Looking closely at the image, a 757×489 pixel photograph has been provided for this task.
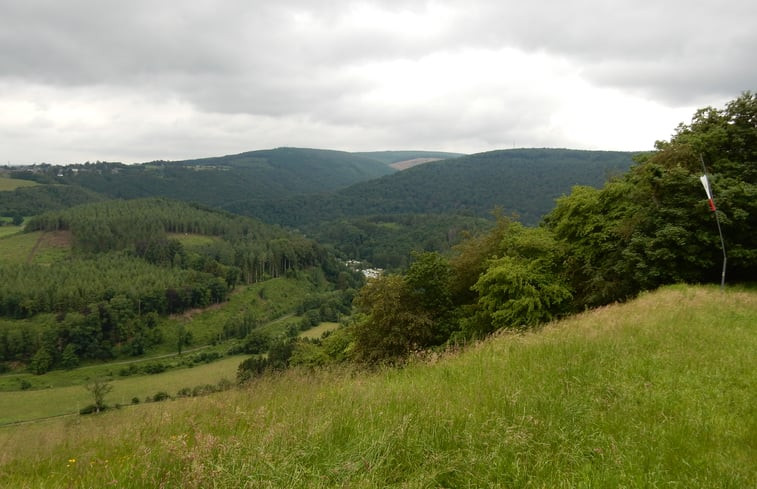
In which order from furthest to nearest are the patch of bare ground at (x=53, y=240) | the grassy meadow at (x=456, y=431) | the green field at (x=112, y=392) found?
the patch of bare ground at (x=53, y=240) < the green field at (x=112, y=392) < the grassy meadow at (x=456, y=431)

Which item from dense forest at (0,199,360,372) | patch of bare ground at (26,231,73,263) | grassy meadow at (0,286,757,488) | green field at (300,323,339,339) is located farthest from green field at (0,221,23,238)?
grassy meadow at (0,286,757,488)

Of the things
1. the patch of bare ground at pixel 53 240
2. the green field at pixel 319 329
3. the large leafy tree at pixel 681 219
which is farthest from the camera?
the patch of bare ground at pixel 53 240

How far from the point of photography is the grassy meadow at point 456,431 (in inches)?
171

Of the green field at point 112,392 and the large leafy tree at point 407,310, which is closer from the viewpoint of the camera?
the large leafy tree at point 407,310

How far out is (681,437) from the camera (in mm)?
4902

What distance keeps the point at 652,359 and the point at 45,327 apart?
392ft

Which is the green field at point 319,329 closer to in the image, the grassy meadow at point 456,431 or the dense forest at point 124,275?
the dense forest at point 124,275

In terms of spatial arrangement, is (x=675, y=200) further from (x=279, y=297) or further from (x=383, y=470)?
(x=279, y=297)

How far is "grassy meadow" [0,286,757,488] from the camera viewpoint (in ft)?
14.3

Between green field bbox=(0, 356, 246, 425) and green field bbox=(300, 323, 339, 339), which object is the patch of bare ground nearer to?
→ green field bbox=(0, 356, 246, 425)

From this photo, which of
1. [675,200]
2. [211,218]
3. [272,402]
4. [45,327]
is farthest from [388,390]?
[211,218]

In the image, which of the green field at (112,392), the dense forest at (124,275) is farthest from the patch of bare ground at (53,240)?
the green field at (112,392)

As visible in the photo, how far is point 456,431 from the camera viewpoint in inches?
204

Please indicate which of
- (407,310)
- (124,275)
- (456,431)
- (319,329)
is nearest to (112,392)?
(319,329)
